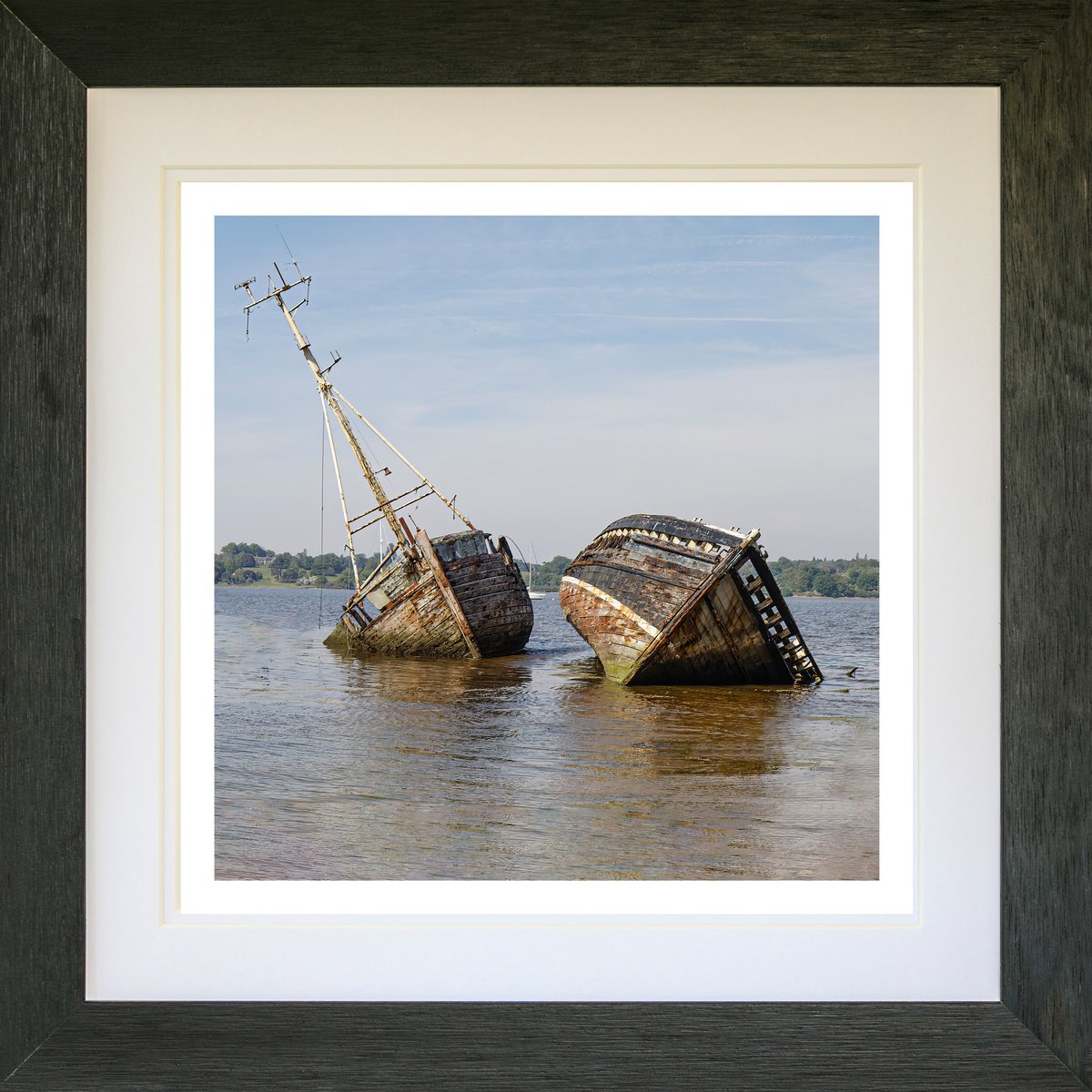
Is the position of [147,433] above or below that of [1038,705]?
above

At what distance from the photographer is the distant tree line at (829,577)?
573 cm

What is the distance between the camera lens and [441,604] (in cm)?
643

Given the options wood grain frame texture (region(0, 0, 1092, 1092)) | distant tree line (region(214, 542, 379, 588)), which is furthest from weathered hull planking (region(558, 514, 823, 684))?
wood grain frame texture (region(0, 0, 1092, 1092))

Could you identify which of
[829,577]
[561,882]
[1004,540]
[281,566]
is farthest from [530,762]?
[1004,540]

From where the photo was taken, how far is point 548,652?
23.5 ft

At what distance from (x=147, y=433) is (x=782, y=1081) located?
1.22m

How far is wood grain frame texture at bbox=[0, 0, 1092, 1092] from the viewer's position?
1.01 meters

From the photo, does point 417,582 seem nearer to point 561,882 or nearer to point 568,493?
point 568,493

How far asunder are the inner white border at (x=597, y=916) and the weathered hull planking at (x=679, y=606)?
4015mm

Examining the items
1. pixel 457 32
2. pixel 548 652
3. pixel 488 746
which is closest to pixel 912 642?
pixel 457 32

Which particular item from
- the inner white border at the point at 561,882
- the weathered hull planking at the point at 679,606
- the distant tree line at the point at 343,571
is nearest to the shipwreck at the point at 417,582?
the distant tree line at the point at 343,571

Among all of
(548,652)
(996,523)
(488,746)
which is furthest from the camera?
(548,652)

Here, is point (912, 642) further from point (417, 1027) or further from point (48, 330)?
point (48, 330)

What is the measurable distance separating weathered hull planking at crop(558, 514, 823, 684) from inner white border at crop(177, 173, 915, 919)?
397 cm
